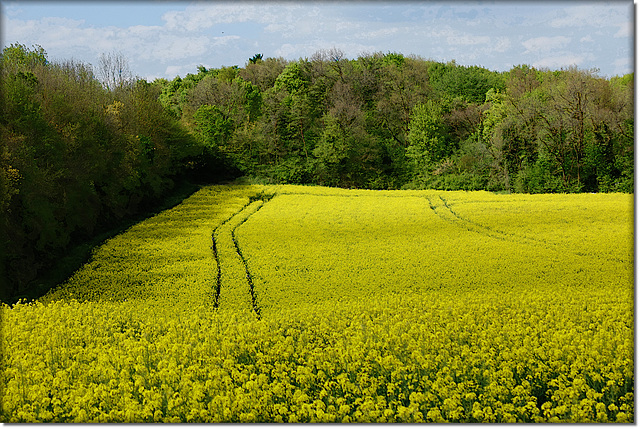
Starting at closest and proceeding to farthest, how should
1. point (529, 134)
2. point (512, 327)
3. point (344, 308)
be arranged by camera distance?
point (512, 327) → point (344, 308) → point (529, 134)

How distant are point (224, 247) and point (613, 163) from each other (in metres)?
18.4

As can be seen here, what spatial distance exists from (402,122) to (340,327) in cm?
3872

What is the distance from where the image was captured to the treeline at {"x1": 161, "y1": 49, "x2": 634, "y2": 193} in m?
29.5

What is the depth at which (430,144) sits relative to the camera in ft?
136

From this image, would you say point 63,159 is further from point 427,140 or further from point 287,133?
point 427,140

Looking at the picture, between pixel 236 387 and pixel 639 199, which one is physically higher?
pixel 639 199

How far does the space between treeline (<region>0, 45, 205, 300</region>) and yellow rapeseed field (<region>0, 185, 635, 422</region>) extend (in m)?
1.70

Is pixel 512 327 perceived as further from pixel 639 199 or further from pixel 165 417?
pixel 165 417

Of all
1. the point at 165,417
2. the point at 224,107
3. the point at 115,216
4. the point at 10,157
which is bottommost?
the point at 165,417

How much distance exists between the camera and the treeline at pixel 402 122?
1161 inches

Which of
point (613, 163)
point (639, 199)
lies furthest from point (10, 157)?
point (613, 163)

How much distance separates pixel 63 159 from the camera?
60.4 feet

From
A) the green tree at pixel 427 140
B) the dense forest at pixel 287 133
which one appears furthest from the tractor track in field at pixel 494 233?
the green tree at pixel 427 140

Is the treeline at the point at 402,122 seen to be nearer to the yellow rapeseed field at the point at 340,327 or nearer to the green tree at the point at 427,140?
the green tree at the point at 427,140
